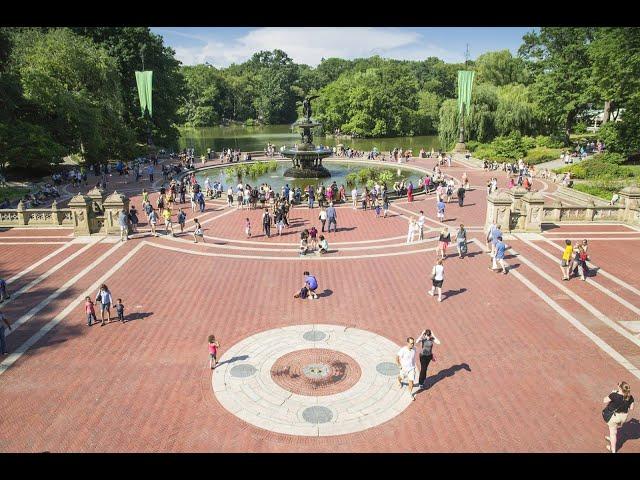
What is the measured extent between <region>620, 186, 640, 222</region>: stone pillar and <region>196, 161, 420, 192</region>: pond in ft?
52.7

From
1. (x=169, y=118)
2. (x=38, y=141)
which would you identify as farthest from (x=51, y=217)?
(x=169, y=118)

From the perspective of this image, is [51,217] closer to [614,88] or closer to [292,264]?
[292,264]

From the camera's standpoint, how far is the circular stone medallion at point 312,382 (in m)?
10.8

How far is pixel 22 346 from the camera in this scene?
45.7 ft

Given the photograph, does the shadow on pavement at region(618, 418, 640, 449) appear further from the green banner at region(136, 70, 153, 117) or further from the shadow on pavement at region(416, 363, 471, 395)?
the green banner at region(136, 70, 153, 117)

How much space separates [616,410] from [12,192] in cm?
3685

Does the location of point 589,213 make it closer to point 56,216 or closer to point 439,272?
point 439,272

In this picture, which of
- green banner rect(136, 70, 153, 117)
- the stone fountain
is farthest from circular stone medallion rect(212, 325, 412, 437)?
green banner rect(136, 70, 153, 117)

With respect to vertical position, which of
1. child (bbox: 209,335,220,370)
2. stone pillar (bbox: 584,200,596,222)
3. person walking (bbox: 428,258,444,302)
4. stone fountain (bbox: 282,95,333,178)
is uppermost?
stone fountain (bbox: 282,95,333,178)

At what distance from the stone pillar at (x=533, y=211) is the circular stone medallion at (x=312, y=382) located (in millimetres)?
13573

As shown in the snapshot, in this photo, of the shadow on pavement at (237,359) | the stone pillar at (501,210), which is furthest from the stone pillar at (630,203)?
the shadow on pavement at (237,359)

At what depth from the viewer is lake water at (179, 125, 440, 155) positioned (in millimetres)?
77562

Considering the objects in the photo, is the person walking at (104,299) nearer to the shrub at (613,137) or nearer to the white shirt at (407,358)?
the white shirt at (407,358)

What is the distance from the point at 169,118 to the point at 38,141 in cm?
2940
